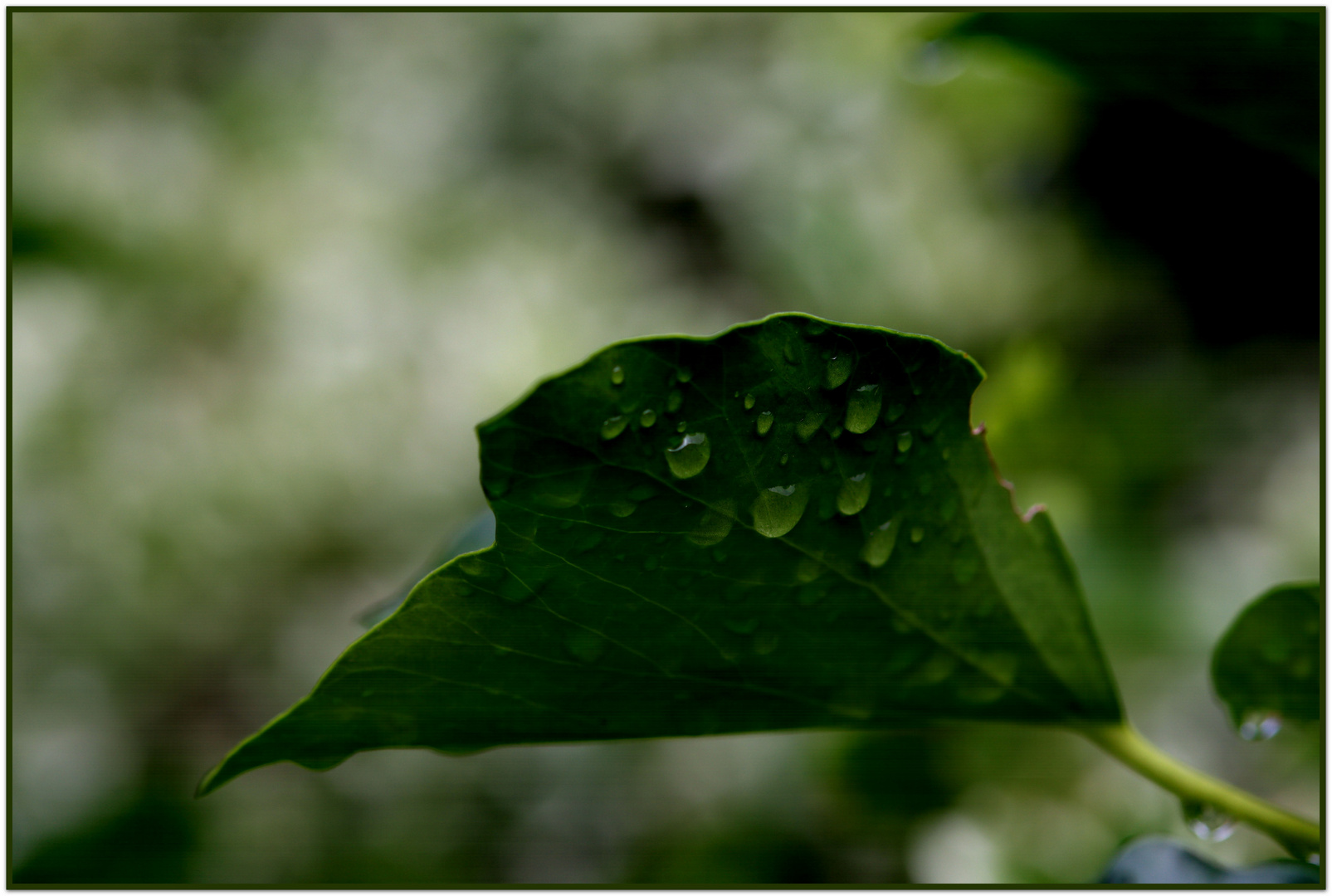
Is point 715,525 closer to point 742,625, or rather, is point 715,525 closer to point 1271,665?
point 742,625

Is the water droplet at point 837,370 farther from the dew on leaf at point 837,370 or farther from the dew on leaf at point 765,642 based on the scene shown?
the dew on leaf at point 765,642

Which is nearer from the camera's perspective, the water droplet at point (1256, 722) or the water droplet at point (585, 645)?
the water droplet at point (585, 645)

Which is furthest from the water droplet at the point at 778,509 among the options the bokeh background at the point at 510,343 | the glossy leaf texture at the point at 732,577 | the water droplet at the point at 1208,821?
the bokeh background at the point at 510,343

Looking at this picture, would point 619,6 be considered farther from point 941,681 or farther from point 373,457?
point 373,457

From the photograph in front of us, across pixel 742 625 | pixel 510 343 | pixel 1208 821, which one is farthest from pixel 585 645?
pixel 510 343

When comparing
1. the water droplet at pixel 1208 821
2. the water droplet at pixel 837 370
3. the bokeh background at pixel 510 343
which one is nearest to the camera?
the water droplet at pixel 837 370

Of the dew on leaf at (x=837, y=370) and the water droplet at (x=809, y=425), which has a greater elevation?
the dew on leaf at (x=837, y=370)

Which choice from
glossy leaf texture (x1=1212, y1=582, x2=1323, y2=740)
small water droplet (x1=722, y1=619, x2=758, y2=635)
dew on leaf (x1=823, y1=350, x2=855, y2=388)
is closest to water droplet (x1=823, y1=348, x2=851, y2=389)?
dew on leaf (x1=823, y1=350, x2=855, y2=388)
